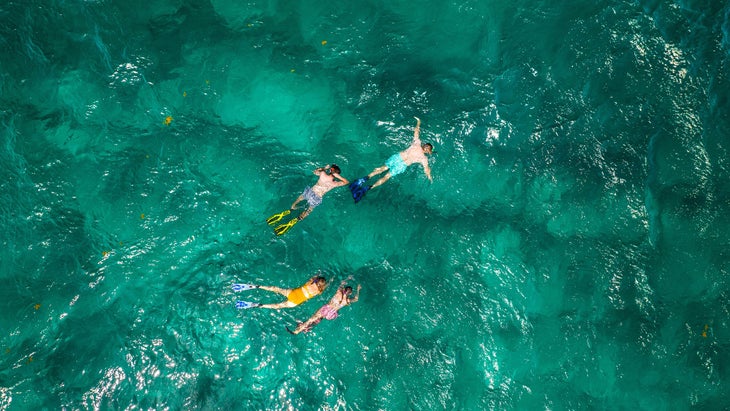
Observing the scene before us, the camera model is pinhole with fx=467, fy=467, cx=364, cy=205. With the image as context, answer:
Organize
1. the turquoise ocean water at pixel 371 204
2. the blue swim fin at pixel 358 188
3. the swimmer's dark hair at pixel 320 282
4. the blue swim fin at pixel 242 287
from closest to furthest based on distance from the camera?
A: the swimmer's dark hair at pixel 320 282
the turquoise ocean water at pixel 371 204
the blue swim fin at pixel 242 287
the blue swim fin at pixel 358 188

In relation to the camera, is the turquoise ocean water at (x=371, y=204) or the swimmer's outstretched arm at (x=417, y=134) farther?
the swimmer's outstretched arm at (x=417, y=134)

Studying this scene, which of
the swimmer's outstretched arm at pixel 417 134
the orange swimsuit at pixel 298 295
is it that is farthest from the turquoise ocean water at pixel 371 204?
the orange swimsuit at pixel 298 295

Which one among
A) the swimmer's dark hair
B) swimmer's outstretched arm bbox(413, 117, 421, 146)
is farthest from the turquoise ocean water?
the swimmer's dark hair

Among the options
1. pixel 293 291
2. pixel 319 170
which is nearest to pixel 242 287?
pixel 293 291

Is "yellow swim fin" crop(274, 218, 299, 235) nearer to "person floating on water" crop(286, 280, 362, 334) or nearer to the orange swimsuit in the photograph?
the orange swimsuit

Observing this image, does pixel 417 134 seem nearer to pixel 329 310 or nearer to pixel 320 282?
pixel 320 282

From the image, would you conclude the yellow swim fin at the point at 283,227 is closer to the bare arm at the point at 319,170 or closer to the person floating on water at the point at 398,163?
the bare arm at the point at 319,170
